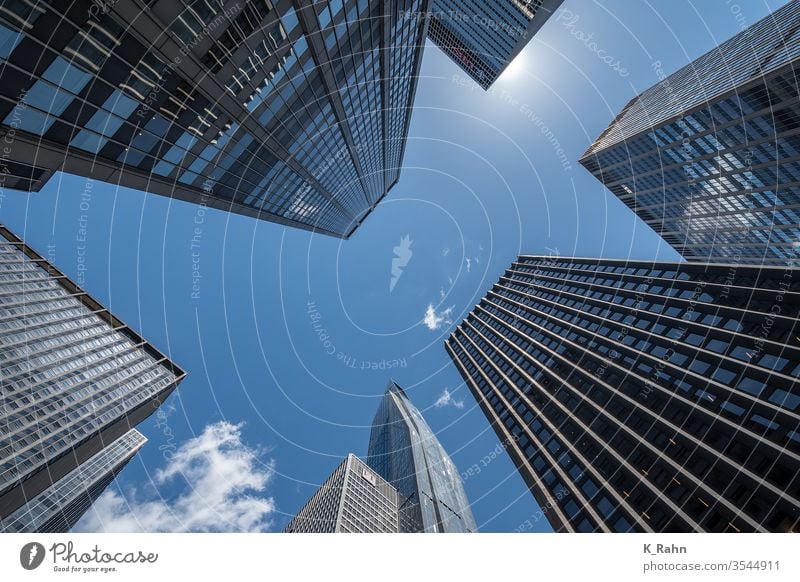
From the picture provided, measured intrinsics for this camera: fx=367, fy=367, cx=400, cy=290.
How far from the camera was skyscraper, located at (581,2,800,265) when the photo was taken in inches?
2307

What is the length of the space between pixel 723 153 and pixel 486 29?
7921 cm

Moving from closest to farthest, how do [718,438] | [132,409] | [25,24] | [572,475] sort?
[25,24] → [718,438] → [572,475] → [132,409]

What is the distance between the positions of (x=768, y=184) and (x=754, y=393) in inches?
2250

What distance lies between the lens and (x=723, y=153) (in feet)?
227

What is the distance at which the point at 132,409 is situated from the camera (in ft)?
255

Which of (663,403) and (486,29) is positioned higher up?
(486,29)

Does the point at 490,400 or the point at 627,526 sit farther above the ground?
the point at 627,526

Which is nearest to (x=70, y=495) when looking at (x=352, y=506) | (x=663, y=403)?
(x=352, y=506)

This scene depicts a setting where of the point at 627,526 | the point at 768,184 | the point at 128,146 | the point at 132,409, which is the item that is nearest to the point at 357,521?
the point at 132,409

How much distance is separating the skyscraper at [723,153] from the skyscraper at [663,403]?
27.5 metres
